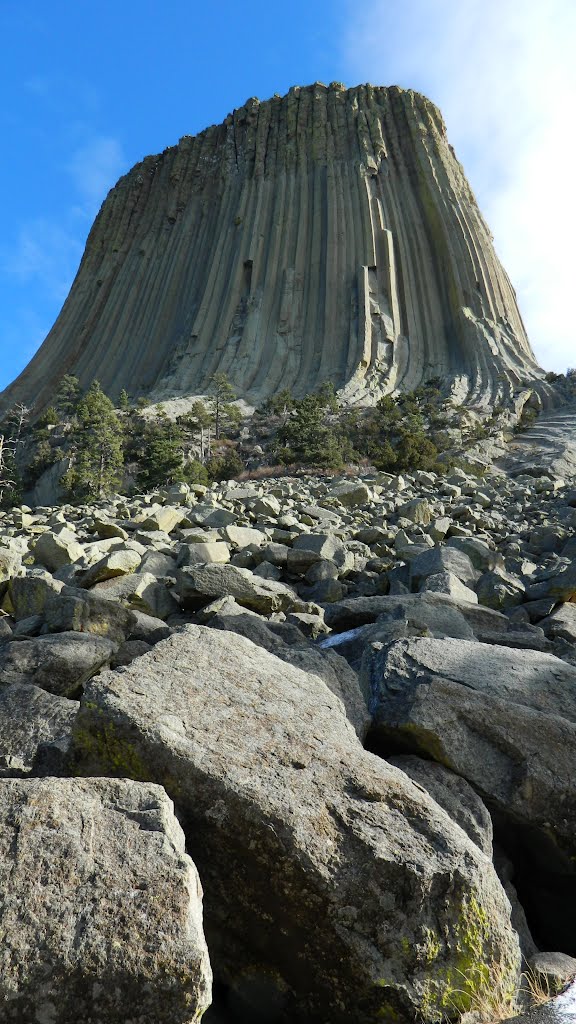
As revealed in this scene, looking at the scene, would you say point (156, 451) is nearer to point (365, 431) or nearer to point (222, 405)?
point (365, 431)

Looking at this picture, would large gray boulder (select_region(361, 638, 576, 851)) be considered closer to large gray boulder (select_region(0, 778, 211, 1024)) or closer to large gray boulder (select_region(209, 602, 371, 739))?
large gray boulder (select_region(209, 602, 371, 739))

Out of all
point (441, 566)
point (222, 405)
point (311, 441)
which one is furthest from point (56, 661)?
point (222, 405)

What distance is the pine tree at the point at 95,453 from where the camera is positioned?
2580 centimetres

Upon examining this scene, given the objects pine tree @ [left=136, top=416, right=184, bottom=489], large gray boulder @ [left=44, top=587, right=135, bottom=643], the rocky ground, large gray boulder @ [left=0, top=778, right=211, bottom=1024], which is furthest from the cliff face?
large gray boulder @ [left=0, top=778, right=211, bottom=1024]

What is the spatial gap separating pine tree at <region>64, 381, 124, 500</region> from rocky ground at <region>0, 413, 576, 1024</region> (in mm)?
21529

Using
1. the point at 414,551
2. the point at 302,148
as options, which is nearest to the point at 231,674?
the point at 414,551

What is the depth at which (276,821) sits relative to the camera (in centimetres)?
205

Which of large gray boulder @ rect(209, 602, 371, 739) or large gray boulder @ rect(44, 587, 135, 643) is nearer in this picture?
large gray boulder @ rect(209, 602, 371, 739)

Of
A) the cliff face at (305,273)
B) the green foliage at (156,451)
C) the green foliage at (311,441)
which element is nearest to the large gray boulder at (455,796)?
the green foliage at (156,451)

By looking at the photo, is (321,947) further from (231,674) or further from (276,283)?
(276,283)

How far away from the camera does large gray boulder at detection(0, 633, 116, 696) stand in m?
3.69

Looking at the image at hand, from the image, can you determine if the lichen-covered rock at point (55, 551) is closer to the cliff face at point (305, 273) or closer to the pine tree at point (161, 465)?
the pine tree at point (161, 465)

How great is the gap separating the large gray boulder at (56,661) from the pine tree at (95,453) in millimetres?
20584

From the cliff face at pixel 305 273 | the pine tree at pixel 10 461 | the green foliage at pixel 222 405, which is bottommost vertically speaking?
the pine tree at pixel 10 461
